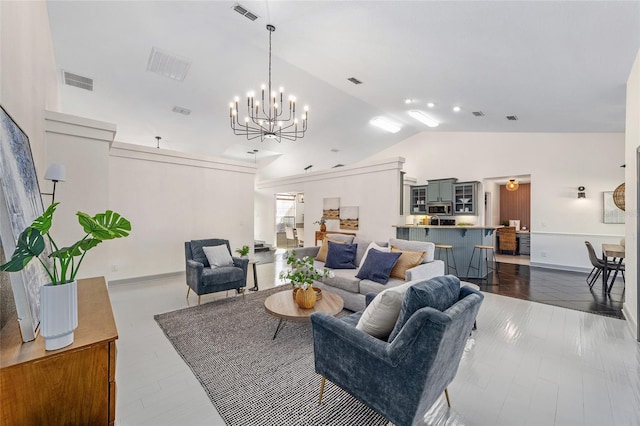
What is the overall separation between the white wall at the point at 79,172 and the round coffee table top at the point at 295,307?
259cm

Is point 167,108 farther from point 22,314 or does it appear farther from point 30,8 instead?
point 22,314

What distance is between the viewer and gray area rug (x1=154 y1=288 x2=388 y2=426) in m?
1.77

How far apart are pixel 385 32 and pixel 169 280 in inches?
210

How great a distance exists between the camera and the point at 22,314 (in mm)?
1141

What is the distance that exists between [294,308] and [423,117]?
4.78 meters

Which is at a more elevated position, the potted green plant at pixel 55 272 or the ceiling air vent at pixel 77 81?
the ceiling air vent at pixel 77 81

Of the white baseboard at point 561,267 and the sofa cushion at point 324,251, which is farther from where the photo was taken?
the white baseboard at point 561,267

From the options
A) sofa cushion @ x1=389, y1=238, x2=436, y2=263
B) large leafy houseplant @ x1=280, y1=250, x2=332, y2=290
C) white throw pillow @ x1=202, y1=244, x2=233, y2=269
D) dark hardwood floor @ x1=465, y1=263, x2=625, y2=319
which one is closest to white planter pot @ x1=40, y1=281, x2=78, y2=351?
large leafy houseplant @ x1=280, y1=250, x2=332, y2=290

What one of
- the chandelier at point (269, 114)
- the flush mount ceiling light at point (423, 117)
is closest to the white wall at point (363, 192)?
the flush mount ceiling light at point (423, 117)

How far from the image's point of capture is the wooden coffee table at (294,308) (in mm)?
2541

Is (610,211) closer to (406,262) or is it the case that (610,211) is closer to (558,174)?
(558,174)

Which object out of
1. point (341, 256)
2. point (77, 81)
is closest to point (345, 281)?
point (341, 256)

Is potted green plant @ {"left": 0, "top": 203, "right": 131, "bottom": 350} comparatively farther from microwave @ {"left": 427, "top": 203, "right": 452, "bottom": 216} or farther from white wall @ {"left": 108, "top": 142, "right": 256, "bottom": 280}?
microwave @ {"left": 427, "top": 203, "right": 452, "bottom": 216}

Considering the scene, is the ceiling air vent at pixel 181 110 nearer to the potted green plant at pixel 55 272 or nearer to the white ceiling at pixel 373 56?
the white ceiling at pixel 373 56
